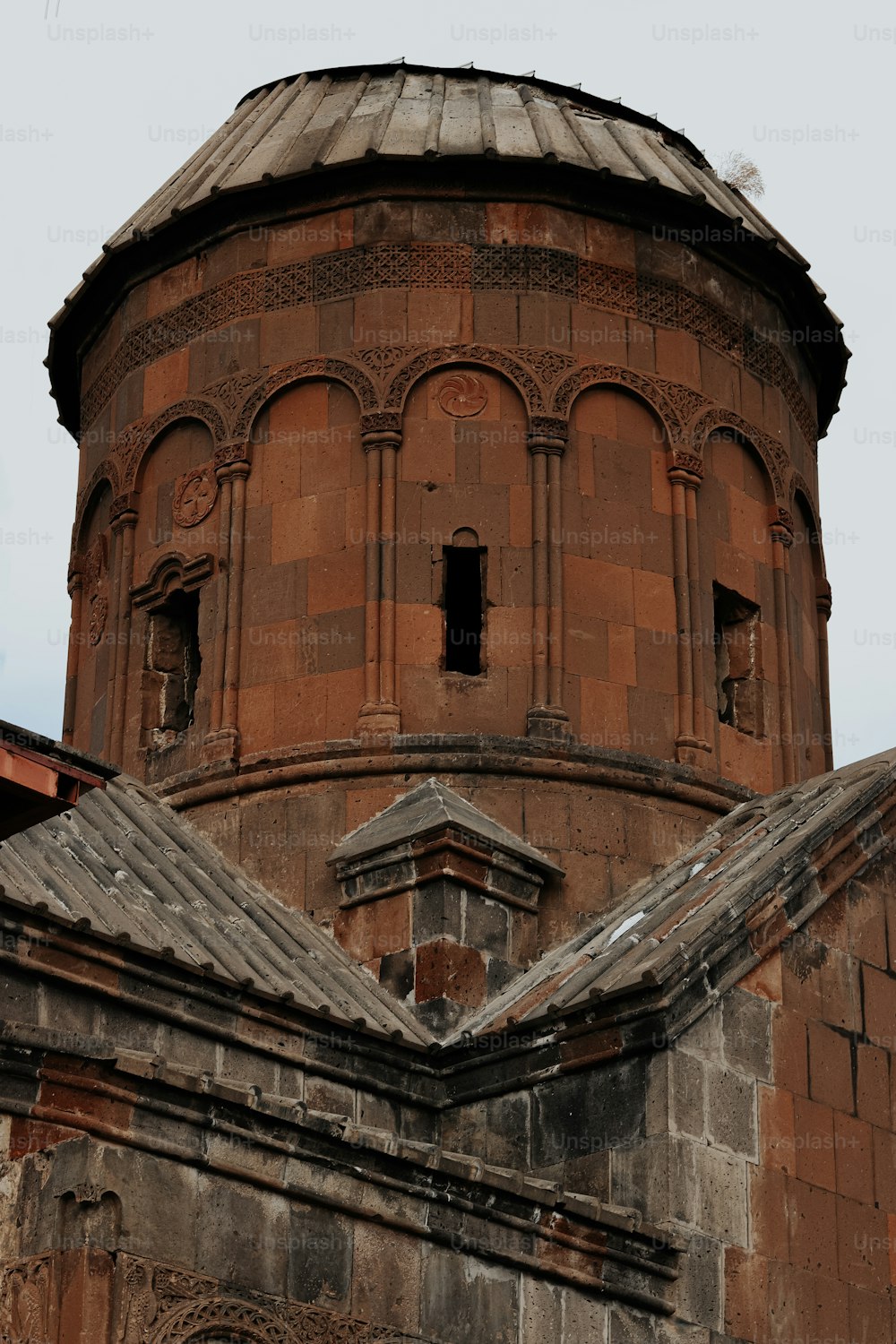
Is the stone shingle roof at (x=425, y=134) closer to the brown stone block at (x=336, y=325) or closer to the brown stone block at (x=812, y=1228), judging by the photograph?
the brown stone block at (x=336, y=325)

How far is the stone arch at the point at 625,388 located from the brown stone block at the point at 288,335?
1712mm

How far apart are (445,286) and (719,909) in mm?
5276

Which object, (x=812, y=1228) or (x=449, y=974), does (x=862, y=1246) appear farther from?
(x=449, y=974)

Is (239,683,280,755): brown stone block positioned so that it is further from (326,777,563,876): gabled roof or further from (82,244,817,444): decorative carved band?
(82,244,817,444): decorative carved band

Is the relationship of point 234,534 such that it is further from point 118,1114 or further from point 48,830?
point 118,1114

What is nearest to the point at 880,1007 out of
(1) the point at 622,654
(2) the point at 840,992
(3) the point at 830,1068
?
(2) the point at 840,992

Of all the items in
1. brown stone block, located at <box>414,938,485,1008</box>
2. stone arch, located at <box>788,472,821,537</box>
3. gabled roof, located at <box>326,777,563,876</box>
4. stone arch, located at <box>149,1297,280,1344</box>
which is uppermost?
stone arch, located at <box>788,472,821,537</box>

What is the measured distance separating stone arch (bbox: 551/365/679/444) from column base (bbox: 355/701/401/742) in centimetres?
245

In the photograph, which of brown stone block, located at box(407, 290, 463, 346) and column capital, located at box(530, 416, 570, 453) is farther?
brown stone block, located at box(407, 290, 463, 346)

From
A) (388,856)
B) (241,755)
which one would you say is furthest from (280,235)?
(388,856)

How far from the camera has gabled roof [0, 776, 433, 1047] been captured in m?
12.2

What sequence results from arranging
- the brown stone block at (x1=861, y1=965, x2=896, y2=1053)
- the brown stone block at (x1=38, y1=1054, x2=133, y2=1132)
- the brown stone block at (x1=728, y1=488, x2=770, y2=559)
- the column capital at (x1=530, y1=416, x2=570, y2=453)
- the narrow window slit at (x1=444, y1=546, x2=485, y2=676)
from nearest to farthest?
the brown stone block at (x1=38, y1=1054, x2=133, y2=1132) < the brown stone block at (x1=861, y1=965, x2=896, y2=1053) < the narrow window slit at (x1=444, y1=546, x2=485, y2=676) < the column capital at (x1=530, y1=416, x2=570, y2=453) < the brown stone block at (x1=728, y1=488, x2=770, y2=559)

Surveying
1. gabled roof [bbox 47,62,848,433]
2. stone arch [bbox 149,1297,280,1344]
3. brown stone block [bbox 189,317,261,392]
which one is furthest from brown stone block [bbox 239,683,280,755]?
stone arch [bbox 149,1297,280,1344]

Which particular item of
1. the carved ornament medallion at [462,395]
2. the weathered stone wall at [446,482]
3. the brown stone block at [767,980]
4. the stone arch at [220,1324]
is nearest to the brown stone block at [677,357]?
the weathered stone wall at [446,482]
